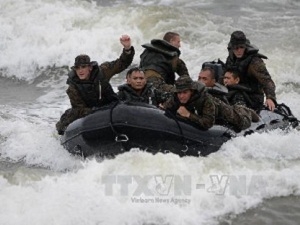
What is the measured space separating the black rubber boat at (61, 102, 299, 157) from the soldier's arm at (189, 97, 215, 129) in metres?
0.08

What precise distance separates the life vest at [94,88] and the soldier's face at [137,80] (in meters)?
0.30

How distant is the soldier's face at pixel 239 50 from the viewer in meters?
6.93

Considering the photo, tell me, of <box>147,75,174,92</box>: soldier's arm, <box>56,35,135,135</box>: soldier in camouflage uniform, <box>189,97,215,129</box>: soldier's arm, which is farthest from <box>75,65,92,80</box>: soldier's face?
<box>189,97,215,129</box>: soldier's arm

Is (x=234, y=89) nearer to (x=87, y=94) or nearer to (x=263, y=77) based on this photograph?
(x=263, y=77)

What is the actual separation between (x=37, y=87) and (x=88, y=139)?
19.5 ft

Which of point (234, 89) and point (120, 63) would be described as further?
point (120, 63)

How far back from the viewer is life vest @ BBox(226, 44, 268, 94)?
22.9 ft

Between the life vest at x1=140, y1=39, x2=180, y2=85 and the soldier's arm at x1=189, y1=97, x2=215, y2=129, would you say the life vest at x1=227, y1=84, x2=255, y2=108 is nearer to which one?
the life vest at x1=140, y1=39, x2=180, y2=85

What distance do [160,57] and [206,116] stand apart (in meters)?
1.52

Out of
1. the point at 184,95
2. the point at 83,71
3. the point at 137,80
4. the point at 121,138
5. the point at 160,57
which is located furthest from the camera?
the point at 160,57

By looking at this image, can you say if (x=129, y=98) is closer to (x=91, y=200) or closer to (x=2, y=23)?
(x=91, y=200)

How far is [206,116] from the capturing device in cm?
579

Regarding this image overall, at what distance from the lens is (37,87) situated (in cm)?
1150

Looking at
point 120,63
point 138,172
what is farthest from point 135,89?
point 120,63
